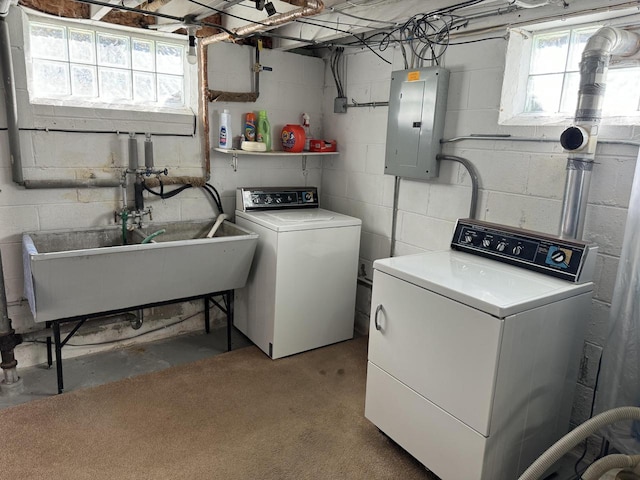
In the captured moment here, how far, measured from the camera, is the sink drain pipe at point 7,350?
242 cm

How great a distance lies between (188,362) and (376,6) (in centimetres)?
242

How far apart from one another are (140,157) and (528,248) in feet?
7.49

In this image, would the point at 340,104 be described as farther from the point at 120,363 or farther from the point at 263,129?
the point at 120,363

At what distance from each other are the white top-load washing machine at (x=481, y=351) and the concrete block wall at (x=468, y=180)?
196 mm

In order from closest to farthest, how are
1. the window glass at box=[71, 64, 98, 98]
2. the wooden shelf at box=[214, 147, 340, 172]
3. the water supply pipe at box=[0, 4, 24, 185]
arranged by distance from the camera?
the water supply pipe at box=[0, 4, 24, 185], the window glass at box=[71, 64, 98, 98], the wooden shelf at box=[214, 147, 340, 172]

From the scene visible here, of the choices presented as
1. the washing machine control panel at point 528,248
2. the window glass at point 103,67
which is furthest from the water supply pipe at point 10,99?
the washing machine control panel at point 528,248

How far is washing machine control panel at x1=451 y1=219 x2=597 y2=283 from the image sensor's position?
186 cm

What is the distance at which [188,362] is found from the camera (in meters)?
2.89

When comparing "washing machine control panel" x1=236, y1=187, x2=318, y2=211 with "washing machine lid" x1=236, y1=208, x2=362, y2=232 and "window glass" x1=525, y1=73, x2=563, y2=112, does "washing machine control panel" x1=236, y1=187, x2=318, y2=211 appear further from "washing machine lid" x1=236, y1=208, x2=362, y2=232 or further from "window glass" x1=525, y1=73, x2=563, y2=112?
"window glass" x1=525, y1=73, x2=563, y2=112

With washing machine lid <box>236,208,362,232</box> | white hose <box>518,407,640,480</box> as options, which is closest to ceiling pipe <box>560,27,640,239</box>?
white hose <box>518,407,640,480</box>

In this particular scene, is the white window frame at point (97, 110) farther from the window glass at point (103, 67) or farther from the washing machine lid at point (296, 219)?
the washing machine lid at point (296, 219)

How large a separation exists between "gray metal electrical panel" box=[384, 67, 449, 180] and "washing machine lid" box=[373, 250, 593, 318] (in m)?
0.70

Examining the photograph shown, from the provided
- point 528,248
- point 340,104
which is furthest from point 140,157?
point 528,248

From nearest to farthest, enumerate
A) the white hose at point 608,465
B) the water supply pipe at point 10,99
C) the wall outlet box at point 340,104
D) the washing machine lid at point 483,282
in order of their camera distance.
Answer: the white hose at point 608,465, the washing machine lid at point 483,282, the water supply pipe at point 10,99, the wall outlet box at point 340,104
